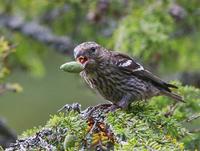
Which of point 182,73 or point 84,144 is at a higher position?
point 182,73

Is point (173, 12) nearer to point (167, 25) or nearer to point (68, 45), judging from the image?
point (167, 25)

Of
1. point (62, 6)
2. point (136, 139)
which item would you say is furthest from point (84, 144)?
point (62, 6)

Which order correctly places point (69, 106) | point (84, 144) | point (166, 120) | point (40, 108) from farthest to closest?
point (40, 108) < point (166, 120) < point (69, 106) < point (84, 144)

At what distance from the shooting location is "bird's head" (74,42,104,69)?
4523 mm

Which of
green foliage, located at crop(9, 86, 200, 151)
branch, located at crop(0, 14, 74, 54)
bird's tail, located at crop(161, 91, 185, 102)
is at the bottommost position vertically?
green foliage, located at crop(9, 86, 200, 151)

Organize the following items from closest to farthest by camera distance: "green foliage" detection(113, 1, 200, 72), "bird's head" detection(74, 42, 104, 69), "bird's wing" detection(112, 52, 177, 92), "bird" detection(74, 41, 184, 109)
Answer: "bird's head" detection(74, 42, 104, 69)
"bird" detection(74, 41, 184, 109)
"bird's wing" detection(112, 52, 177, 92)
"green foliage" detection(113, 1, 200, 72)

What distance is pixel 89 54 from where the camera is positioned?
465 centimetres

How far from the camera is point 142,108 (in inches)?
157

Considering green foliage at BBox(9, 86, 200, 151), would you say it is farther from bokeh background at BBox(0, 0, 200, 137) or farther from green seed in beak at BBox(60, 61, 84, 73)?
bokeh background at BBox(0, 0, 200, 137)

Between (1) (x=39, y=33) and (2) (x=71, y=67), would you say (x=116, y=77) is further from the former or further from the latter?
(1) (x=39, y=33)

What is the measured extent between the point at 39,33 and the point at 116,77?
2.11 m

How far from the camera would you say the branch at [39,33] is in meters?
6.68

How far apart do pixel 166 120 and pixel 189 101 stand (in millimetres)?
730

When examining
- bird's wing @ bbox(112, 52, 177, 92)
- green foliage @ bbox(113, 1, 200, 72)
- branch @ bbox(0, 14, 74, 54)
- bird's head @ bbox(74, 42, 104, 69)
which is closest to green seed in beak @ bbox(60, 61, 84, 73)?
bird's head @ bbox(74, 42, 104, 69)
